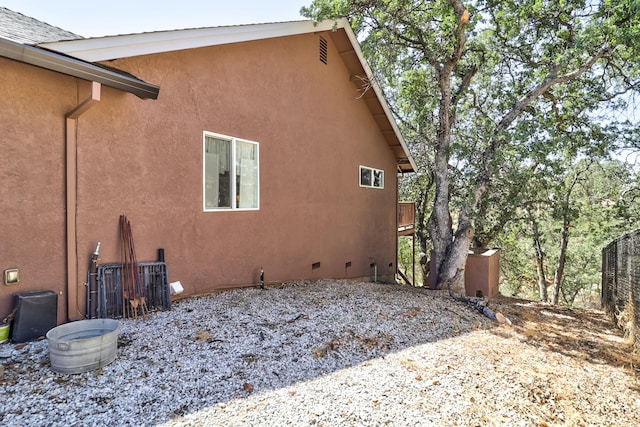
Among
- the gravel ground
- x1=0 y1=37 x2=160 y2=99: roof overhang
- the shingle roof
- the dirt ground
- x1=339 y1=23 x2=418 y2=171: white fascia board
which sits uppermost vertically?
x1=339 y1=23 x2=418 y2=171: white fascia board

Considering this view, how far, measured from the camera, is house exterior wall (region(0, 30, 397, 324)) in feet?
13.0

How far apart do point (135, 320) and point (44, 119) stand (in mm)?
2542

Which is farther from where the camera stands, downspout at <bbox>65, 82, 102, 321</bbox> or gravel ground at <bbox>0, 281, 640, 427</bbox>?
downspout at <bbox>65, 82, 102, 321</bbox>

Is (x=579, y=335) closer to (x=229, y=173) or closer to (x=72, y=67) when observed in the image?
(x=229, y=173)

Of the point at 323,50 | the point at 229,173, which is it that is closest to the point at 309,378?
the point at 229,173

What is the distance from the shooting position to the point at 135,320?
4.45 metres

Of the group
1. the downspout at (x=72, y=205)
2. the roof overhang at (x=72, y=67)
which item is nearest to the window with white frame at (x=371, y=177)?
the roof overhang at (x=72, y=67)

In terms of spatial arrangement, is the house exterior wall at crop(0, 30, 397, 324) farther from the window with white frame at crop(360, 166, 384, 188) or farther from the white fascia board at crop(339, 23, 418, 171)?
the white fascia board at crop(339, 23, 418, 171)

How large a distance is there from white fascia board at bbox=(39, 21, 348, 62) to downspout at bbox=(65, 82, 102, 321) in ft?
1.95

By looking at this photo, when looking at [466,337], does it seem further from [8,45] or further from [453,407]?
[8,45]

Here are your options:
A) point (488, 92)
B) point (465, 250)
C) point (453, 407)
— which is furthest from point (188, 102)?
point (488, 92)

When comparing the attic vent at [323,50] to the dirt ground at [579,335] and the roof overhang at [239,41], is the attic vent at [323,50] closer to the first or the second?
the roof overhang at [239,41]

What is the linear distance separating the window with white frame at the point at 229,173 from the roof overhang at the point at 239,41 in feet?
4.61

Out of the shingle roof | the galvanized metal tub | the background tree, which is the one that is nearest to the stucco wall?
the shingle roof
